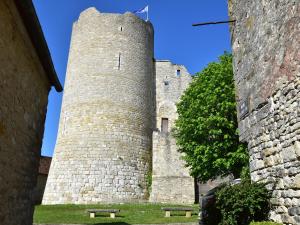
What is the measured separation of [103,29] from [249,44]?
17012 mm

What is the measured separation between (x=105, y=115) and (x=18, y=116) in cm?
1425

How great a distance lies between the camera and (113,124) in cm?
2017

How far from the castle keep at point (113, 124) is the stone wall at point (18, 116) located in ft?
38.0

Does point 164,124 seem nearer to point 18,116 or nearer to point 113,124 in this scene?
point 113,124

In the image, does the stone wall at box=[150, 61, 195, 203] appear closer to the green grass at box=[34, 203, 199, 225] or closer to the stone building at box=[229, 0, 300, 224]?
the green grass at box=[34, 203, 199, 225]

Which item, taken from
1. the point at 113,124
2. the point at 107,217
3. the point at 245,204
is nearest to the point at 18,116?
the point at 245,204

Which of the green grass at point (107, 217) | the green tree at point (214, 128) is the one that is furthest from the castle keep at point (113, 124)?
the green tree at point (214, 128)

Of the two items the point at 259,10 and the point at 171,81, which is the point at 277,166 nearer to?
the point at 259,10

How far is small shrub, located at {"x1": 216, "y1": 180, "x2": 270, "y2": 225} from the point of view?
19.1 ft

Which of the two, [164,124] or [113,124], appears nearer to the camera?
[113,124]

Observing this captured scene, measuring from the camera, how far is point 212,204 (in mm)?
8039

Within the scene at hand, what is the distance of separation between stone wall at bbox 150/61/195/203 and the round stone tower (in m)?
0.80

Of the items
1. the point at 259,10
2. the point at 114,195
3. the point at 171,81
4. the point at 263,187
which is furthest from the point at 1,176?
the point at 171,81

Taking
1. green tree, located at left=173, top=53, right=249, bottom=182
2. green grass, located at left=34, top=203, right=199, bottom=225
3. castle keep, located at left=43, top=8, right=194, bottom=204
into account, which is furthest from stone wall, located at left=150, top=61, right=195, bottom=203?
green grass, located at left=34, top=203, right=199, bottom=225
